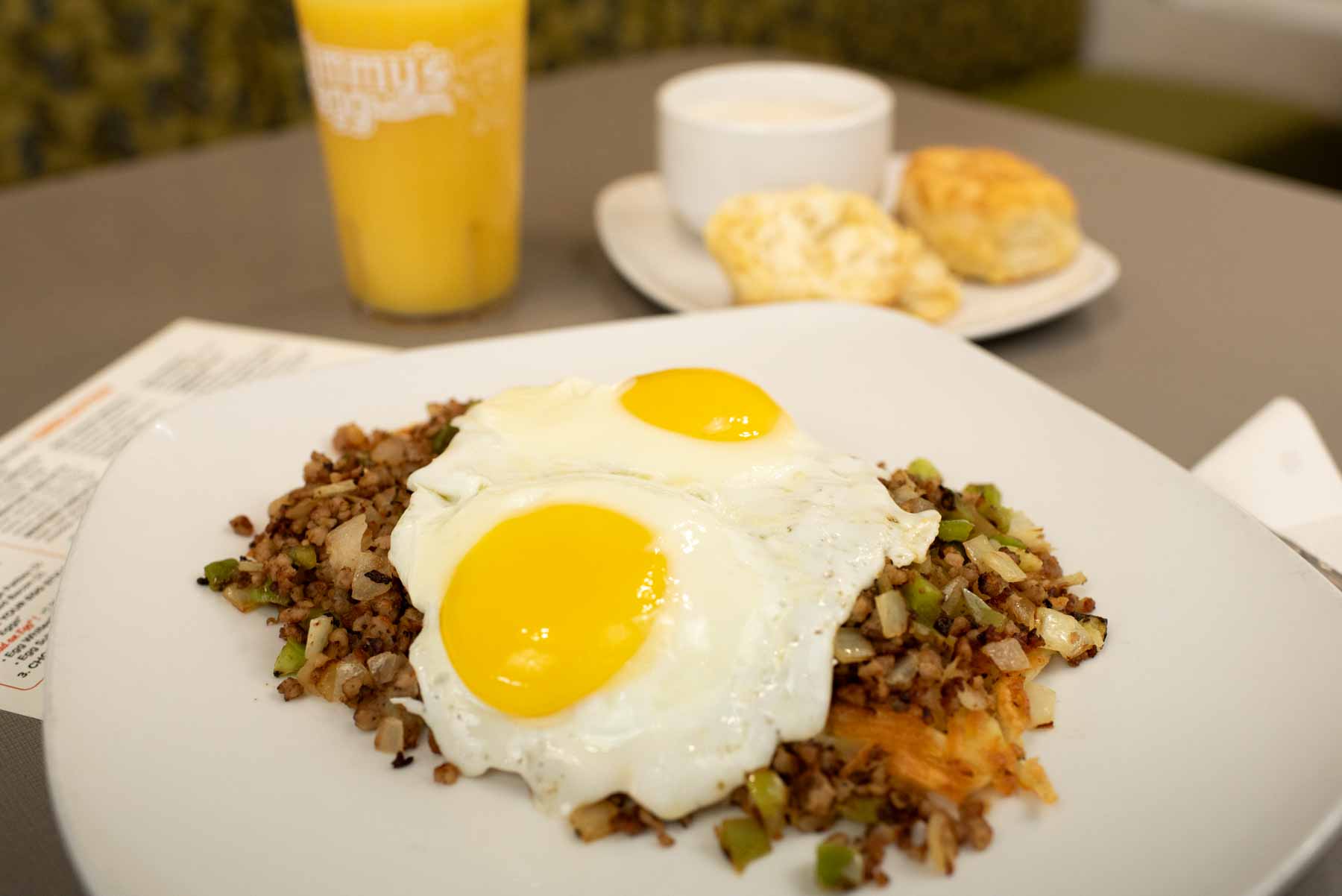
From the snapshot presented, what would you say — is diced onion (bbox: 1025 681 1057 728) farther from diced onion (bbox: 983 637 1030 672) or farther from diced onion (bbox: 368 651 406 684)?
diced onion (bbox: 368 651 406 684)

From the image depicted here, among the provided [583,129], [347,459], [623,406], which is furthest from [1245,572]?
[583,129]

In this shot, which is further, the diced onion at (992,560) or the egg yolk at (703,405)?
the egg yolk at (703,405)

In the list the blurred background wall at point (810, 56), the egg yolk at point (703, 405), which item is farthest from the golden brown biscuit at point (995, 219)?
the blurred background wall at point (810, 56)

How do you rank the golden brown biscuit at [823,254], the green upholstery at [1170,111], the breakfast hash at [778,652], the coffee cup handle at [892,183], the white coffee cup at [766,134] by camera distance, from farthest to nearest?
the green upholstery at [1170,111]
the coffee cup handle at [892,183]
the white coffee cup at [766,134]
the golden brown biscuit at [823,254]
the breakfast hash at [778,652]

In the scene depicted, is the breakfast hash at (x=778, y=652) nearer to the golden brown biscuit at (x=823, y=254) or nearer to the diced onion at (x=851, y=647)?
the diced onion at (x=851, y=647)

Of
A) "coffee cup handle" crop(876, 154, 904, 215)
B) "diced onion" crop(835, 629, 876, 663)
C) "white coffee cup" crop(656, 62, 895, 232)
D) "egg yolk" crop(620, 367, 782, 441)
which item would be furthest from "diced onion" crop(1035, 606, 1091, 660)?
"coffee cup handle" crop(876, 154, 904, 215)

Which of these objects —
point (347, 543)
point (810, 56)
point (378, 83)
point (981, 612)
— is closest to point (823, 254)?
point (378, 83)
